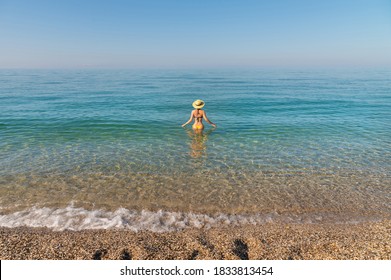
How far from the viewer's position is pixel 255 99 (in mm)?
26547

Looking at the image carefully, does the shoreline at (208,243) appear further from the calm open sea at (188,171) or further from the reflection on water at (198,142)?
the reflection on water at (198,142)

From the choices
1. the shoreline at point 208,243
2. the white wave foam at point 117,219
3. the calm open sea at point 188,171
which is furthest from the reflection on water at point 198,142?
the shoreline at point 208,243

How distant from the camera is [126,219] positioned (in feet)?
20.0

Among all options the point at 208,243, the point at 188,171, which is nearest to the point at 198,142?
the point at 188,171

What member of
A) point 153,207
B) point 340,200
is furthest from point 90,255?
point 340,200

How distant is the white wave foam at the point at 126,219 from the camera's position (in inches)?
228

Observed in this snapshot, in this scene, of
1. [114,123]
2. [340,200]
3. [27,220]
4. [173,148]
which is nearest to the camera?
[27,220]

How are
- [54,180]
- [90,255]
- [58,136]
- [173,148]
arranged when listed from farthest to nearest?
[58,136] < [173,148] < [54,180] < [90,255]

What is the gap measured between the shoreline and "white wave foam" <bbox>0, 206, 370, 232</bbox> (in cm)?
25

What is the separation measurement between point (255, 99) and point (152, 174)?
20.5 meters

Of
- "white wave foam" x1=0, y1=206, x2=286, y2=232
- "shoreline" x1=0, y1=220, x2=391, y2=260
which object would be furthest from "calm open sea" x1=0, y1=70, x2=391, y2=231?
"shoreline" x1=0, y1=220, x2=391, y2=260

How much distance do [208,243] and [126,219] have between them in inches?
91.6

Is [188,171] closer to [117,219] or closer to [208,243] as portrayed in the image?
[117,219]

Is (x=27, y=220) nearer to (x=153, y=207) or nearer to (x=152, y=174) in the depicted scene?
(x=153, y=207)
